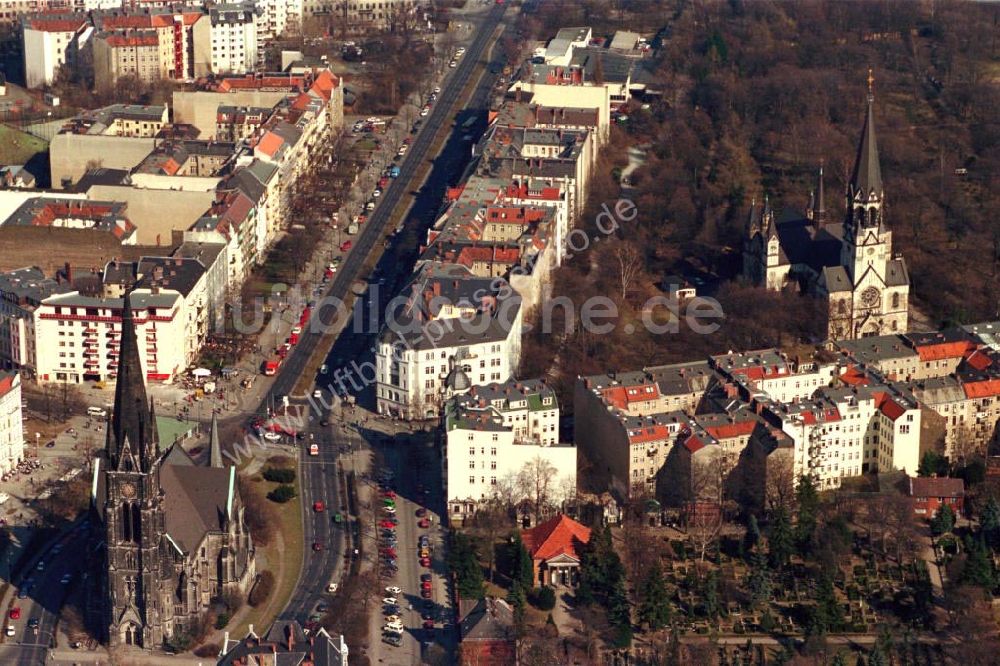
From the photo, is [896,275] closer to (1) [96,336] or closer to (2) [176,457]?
(1) [96,336]

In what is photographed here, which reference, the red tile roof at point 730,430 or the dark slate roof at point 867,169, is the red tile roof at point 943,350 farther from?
the red tile roof at point 730,430

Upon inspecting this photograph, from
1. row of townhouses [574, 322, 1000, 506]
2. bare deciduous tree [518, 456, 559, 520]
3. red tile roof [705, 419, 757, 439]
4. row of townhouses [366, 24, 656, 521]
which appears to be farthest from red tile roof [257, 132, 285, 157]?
red tile roof [705, 419, 757, 439]

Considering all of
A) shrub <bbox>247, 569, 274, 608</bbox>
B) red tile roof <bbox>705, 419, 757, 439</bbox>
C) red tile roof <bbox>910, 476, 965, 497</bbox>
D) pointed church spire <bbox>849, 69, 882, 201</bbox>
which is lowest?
shrub <bbox>247, 569, 274, 608</bbox>

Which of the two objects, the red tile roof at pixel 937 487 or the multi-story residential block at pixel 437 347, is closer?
the red tile roof at pixel 937 487

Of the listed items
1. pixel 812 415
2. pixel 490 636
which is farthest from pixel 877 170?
pixel 490 636

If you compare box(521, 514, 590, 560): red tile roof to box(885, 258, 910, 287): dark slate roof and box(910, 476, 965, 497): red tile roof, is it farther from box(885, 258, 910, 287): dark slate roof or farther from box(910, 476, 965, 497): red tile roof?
box(885, 258, 910, 287): dark slate roof

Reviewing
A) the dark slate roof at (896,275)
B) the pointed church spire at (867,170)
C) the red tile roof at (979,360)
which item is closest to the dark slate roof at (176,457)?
the red tile roof at (979,360)

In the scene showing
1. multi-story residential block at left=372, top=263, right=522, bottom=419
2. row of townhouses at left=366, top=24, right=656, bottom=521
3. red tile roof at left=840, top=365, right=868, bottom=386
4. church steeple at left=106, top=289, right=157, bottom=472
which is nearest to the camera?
church steeple at left=106, top=289, right=157, bottom=472
